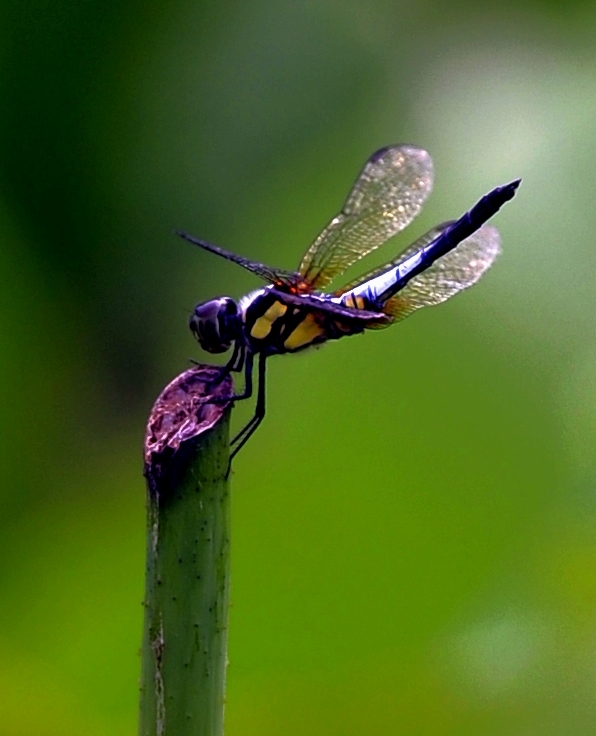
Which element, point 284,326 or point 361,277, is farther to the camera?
point 361,277

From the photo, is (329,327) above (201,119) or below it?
below

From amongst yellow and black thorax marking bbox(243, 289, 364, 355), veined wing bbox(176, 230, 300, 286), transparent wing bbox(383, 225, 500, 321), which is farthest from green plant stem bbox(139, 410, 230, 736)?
transparent wing bbox(383, 225, 500, 321)

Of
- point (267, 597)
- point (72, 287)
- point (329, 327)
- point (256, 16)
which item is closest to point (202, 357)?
point (72, 287)

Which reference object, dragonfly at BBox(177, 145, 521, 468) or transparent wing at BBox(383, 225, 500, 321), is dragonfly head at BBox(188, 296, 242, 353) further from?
transparent wing at BBox(383, 225, 500, 321)

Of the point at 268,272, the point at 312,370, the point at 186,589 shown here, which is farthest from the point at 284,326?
the point at 186,589

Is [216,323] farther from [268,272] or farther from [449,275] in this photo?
[449,275]

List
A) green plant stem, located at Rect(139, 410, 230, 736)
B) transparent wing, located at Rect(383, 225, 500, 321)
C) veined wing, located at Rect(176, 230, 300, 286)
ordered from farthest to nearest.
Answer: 1. transparent wing, located at Rect(383, 225, 500, 321)
2. veined wing, located at Rect(176, 230, 300, 286)
3. green plant stem, located at Rect(139, 410, 230, 736)

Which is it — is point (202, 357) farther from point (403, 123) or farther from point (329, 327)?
point (403, 123)
